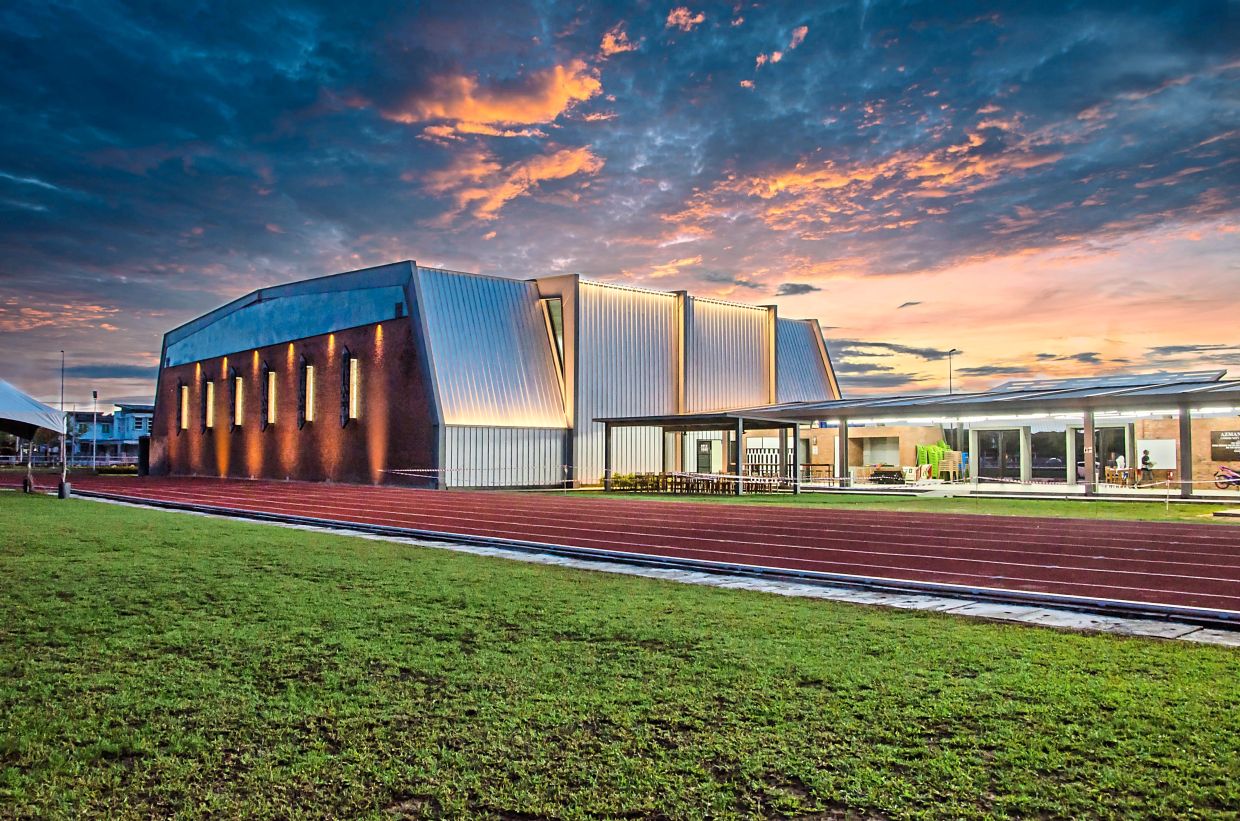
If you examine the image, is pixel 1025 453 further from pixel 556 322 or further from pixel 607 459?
pixel 556 322

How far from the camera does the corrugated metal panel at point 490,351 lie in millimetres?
35688

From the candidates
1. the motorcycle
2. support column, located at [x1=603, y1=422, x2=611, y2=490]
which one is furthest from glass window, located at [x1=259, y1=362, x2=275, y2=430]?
the motorcycle

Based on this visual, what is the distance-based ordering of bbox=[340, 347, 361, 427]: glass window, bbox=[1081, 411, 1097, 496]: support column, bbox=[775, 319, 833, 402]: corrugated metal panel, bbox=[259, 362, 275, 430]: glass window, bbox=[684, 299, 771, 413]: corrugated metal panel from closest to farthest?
bbox=[1081, 411, 1097, 496]: support column → bbox=[340, 347, 361, 427]: glass window → bbox=[684, 299, 771, 413]: corrugated metal panel → bbox=[259, 362, 275, 430]: glass window → bbox=[775, 319, 833, 402]: corrugated metal panel

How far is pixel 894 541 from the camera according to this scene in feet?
48.9

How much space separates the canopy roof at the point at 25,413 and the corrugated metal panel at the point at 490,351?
13.5m

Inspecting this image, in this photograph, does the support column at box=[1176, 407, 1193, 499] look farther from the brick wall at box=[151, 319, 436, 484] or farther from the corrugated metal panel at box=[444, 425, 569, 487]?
the brick wall at box=[151, 319, 436, 484]

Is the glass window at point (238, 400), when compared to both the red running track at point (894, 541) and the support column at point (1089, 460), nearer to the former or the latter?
the red running track at point (894, 541)

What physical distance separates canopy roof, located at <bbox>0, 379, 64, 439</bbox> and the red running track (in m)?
9.12

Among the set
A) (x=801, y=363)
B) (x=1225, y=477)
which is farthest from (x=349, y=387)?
(x=1225, y=477)

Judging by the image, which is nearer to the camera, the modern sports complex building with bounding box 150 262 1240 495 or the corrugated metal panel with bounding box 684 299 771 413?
the modern sports complex building with bounding box 150 262 1240 495

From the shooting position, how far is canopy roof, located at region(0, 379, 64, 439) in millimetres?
29766

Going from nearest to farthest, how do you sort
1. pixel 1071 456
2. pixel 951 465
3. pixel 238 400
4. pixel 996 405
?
pixel 996 405
pixel 1071 456
pixel 951 465
pixel 238 400

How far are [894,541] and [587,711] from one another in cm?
1092

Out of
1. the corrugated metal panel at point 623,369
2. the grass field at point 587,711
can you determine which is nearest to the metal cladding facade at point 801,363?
the corrugated metal panel at point 623,369
